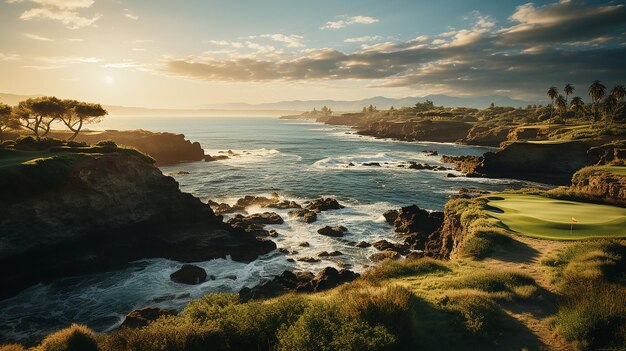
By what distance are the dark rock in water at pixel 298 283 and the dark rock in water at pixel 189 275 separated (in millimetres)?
4090

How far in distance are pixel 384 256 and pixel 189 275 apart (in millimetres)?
15564

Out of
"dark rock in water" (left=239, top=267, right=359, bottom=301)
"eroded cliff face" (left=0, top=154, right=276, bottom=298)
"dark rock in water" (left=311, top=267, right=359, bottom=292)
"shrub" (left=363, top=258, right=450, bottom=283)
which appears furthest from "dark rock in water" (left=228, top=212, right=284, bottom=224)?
"shrub" (left=363, top=258, right=450, bottom=283)

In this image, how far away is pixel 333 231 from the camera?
109 ft

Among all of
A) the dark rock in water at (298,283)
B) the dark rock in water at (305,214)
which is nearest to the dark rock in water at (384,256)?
the dark rock in water at (298,283)

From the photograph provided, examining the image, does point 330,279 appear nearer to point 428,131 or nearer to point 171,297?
point 171,297

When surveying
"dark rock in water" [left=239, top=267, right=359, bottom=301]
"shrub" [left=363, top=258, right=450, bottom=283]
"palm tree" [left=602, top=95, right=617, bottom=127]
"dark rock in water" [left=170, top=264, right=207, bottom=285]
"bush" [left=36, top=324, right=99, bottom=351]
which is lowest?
"dark rock in water" [left=170, top=264, right=207, bottom=285]

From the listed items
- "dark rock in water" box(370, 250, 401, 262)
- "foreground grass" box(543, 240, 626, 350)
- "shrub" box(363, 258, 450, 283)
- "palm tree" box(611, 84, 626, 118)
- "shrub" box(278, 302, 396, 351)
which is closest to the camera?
"shrub" box(278, 302, 396, 351)

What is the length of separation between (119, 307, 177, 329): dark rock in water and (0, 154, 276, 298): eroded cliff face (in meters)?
8.70

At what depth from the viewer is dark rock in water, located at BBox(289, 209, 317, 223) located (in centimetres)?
3731

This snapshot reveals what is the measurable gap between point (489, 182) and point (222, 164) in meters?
55.0

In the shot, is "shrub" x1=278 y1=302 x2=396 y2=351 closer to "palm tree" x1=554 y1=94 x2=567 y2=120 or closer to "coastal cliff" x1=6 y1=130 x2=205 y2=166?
"coastal cliff" x1=6 y1=130 x2=205 y2=166

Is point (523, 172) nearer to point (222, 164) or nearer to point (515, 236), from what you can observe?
point (515, 236)

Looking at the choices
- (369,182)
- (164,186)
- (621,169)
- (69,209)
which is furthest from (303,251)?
(621,169)

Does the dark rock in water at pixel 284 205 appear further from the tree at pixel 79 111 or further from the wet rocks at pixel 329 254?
the tree at pixel 79 111
